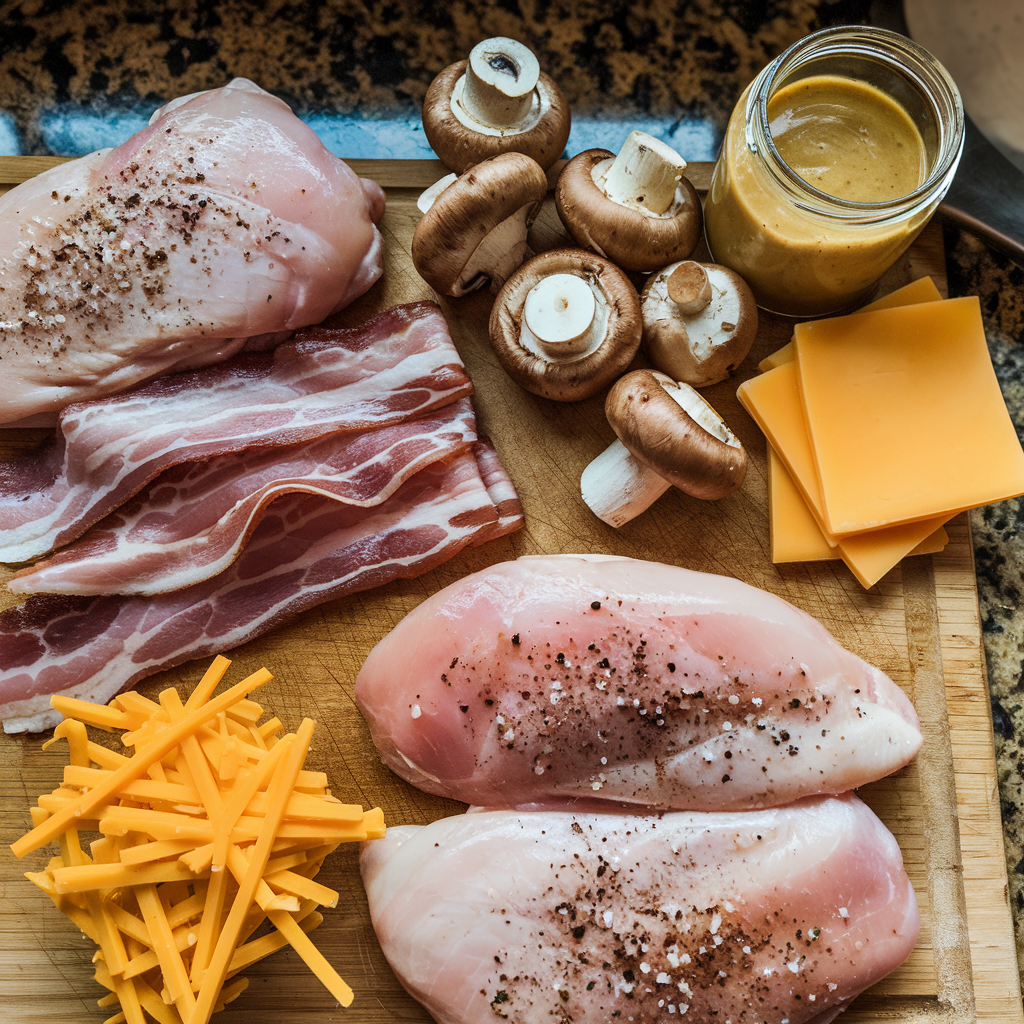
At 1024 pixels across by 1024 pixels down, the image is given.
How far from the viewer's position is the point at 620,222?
168 centimetres

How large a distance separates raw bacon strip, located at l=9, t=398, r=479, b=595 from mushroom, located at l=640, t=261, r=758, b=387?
0.46 m

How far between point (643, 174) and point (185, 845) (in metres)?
1.53

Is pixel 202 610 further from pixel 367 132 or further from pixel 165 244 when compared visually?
pixel 367 132

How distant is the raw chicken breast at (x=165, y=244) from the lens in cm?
170

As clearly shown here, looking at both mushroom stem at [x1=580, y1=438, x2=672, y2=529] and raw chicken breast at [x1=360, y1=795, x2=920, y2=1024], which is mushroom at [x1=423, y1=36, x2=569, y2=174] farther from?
raw chicken breast at [x1=360, y1=795, x2=920, y2=1024]

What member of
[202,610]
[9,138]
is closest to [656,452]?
[202,610]

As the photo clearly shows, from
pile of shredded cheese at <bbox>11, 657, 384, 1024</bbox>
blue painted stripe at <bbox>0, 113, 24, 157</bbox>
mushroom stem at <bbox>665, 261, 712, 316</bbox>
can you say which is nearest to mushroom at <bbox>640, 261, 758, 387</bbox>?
mushroom stem at <bbox>665, 261, 712, 316</bbox>

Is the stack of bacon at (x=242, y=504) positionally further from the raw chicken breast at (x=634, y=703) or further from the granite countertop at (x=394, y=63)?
the granite countertop at (x=394, y=63)

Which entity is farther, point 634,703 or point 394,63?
point 394,63

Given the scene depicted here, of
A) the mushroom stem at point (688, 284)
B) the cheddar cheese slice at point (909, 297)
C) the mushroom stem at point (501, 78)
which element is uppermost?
the mushroom stem at point (501, 78)

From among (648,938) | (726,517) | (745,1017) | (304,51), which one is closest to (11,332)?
(304,51)

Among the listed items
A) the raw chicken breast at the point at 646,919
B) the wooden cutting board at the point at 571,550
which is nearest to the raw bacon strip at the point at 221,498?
Answer: the wooden cutting board at the point at 571,550

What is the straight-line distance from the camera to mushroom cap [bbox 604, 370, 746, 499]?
Answer: 1.59m

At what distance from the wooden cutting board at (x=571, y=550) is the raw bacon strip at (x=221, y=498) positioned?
187 mm
